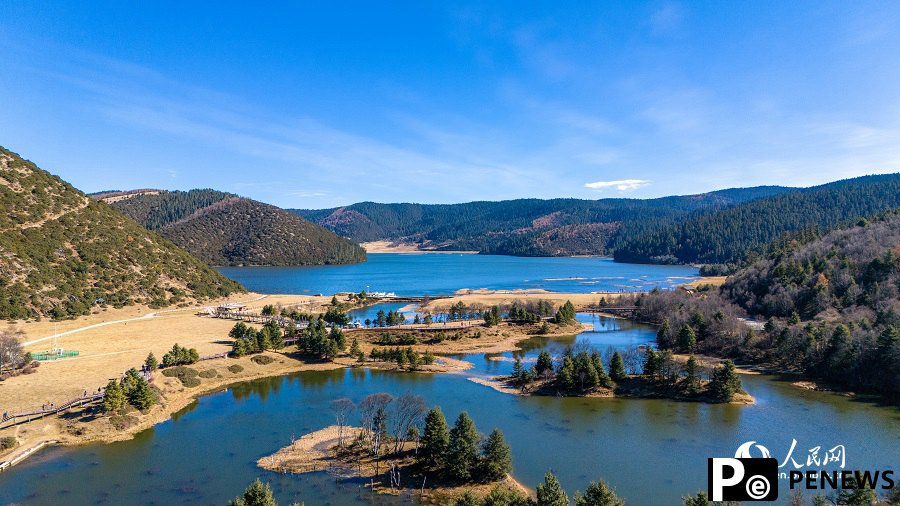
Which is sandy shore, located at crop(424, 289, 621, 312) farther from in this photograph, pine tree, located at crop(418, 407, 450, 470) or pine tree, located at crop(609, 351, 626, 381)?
pine tree, located at crop(418, 407, 450, 470)

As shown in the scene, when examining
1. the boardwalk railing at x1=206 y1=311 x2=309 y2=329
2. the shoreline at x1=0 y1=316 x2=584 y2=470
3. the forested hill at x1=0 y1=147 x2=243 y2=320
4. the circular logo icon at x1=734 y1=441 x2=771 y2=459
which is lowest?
the circular logo icon at x1=734 y1=441 x2=771 y2=459

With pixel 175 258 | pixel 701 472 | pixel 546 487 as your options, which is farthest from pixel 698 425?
pixel 175 258

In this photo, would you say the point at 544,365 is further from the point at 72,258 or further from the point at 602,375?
the point at 72,258

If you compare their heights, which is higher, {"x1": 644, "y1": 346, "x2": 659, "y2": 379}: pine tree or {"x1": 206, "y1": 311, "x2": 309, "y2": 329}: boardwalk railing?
{"x1": 206, "y1": 311, "x2": 309, "y2": 329}: boardwalk railing

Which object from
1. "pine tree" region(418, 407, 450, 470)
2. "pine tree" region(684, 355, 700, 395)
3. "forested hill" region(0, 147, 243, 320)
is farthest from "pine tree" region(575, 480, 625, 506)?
"forested hill" region(0, 147, 243, 320)

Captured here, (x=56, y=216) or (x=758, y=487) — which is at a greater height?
(x=56, y=216)

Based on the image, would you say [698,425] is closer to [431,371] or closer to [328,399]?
[431,371]

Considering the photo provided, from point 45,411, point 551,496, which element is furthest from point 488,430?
point 45,411
